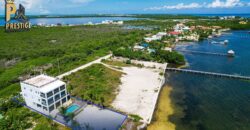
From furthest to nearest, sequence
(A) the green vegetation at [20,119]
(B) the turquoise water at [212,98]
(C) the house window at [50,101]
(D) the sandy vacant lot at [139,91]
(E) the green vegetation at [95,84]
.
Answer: (E) the green vegetation at [95,84] → (D) the sandy vacant lot at [139,91] → (B) the turquoise water at [212,98] → (C) the house window at [50,101] → (A) the green vegetation at [20,119]

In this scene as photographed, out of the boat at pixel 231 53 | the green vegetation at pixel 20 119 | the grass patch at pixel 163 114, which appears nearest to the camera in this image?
the green vegetation at pixel 20 119

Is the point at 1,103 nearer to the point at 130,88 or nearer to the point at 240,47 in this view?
the point at 130,88

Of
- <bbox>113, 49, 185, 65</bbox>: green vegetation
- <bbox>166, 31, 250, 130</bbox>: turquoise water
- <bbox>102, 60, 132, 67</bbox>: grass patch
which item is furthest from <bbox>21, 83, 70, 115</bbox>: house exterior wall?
<bbox>113, 49, 185, 65</bbox>: green vegetation

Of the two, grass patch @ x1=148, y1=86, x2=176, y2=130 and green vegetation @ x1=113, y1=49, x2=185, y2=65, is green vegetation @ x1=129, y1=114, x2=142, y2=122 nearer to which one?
grass patch @ x1=148, y1=86, x2=176, y2=130

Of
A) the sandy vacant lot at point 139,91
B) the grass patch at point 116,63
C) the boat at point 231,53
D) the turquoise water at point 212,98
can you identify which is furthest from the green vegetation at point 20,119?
the boat at point 231,53

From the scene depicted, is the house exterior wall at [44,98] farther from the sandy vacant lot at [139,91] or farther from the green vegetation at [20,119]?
the sandy vacant lot at [139,91]

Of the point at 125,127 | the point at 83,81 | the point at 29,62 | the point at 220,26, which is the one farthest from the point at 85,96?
the point at 220,26
